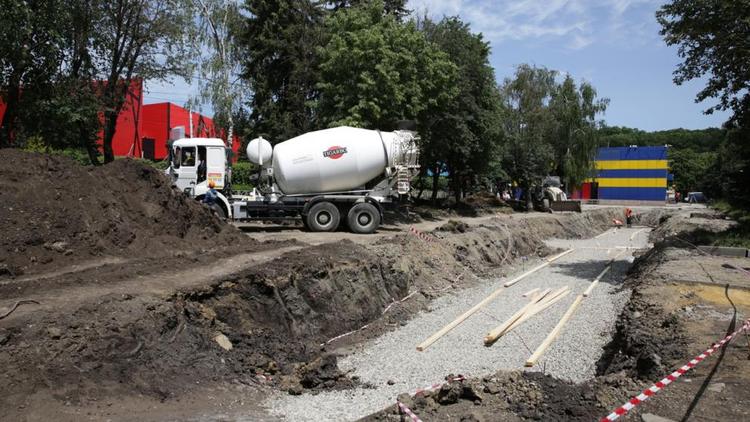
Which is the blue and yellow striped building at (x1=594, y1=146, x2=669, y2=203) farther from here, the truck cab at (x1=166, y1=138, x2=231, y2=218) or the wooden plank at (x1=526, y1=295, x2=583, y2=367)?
the wooden plank at (x1=526, y1=295, x2=583, y2=367)

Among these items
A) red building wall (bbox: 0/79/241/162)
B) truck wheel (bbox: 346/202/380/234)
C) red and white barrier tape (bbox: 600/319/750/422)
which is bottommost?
red and white barrier tape (bbox: 600/319/750/422)

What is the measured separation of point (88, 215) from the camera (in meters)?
11.0

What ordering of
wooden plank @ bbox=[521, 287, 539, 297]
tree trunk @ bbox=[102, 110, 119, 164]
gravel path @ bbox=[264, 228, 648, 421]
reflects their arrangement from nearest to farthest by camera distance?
gravel path @ bbox=[264, 228, 648, 421] → wooden plank @ bbox=[521, 287, 539, 297] → tree trunk @ bbox=[102, 110, 119, 164]

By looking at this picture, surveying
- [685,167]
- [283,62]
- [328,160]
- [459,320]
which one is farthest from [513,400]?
[685,167]

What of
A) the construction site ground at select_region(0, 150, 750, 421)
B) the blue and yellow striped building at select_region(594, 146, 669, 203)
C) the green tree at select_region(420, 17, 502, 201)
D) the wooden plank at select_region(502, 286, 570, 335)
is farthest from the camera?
the blue and yellow striped building at select_region(594, 146, 669, 203)

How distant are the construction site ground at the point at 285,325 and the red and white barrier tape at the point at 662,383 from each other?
0.11m

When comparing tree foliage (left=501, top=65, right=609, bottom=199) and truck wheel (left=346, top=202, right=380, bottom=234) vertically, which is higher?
tree foliage (left=501, top=65, right=609, bottom=199)

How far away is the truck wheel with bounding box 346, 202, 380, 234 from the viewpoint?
728 inches

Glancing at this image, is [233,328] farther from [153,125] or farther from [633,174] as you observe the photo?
[633,174]

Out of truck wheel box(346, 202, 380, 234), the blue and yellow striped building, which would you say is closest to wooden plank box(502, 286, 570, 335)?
truck wheel box(346, 202, 380, 234)

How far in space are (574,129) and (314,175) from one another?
124ft

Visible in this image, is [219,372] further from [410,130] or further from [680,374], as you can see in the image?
[410,130]

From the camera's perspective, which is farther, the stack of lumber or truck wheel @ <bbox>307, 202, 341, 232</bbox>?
truck wheel @ <bbox>307, 202, 341, 232</bbox>

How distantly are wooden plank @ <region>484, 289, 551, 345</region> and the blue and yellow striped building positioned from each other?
186 feet
